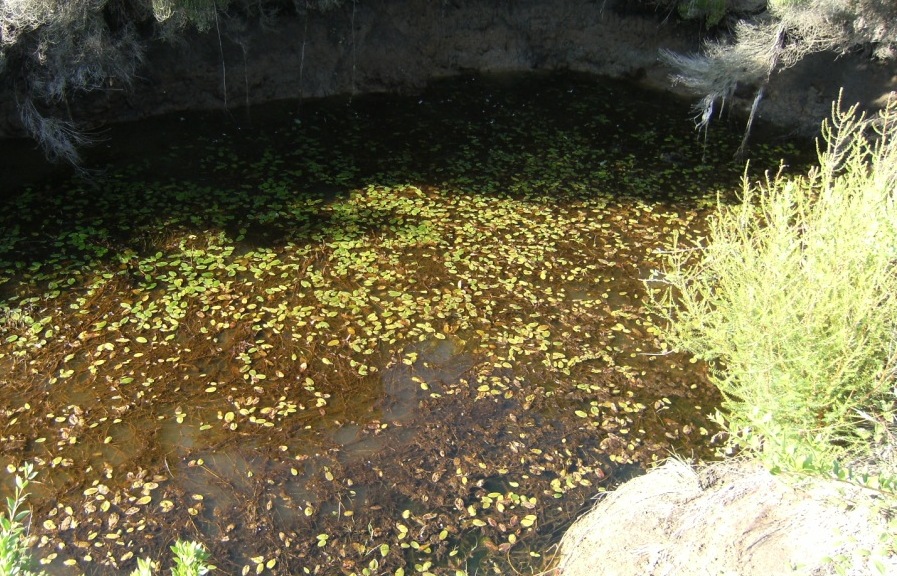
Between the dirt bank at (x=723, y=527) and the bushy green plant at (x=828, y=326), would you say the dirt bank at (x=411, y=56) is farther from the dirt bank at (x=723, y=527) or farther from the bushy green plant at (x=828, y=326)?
the dirt bank at (x=723, y=527)

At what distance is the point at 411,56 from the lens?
1041cm

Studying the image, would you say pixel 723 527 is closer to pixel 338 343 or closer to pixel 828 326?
pixel 828 326

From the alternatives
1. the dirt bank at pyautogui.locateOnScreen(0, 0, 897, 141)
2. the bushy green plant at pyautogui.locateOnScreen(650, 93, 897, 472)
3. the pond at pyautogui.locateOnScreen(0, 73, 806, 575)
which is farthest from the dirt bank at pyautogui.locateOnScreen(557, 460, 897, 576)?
the dirt bank at pyautogui.locateOnScreen(0, 0, 897, 141)

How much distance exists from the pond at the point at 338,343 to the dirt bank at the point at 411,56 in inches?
22.9

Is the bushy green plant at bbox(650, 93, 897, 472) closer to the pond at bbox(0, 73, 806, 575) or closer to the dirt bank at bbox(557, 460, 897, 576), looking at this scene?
the dirt bank at bbox(557, 460, 897, 576)

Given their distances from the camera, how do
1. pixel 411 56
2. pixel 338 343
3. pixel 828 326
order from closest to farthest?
pixel 828 326 → pixel 338 343 → pixel 411 56

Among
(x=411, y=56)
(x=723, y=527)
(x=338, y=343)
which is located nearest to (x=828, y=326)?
(x=723, y=527)

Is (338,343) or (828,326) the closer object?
(828,326)

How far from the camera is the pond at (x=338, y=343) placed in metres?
4.61

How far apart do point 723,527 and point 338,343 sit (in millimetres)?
3075

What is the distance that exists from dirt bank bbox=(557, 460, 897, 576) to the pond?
40cm

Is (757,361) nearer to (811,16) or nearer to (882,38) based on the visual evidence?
(811,16)

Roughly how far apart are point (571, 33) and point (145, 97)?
590 centimetres

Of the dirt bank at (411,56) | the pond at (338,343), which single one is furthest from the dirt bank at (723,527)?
the dirt bank at (411,56)
